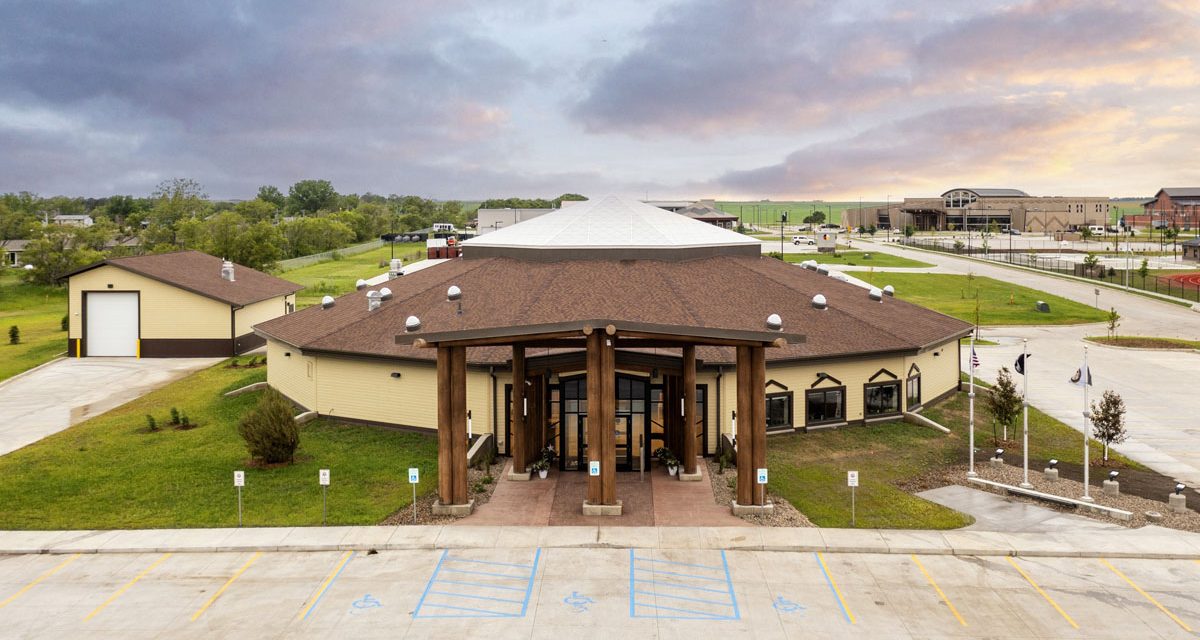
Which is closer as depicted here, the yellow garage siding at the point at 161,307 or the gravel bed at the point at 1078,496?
the gravel bed at the point at 1078,496

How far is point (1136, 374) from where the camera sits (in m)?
45.3

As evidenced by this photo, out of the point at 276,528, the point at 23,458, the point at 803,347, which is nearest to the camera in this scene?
the point at 276,528

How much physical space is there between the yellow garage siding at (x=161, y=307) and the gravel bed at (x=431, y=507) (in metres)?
31.9

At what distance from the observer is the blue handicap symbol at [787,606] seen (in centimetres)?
1741

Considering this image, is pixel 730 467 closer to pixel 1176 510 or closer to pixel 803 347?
pixel 803 347

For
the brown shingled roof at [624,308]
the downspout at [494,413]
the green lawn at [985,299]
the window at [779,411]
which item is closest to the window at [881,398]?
the brown shingled roof at [624,308]

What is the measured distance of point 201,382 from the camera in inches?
1713

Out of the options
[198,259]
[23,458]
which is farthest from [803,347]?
[198,259]

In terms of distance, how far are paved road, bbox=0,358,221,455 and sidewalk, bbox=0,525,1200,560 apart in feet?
44.5

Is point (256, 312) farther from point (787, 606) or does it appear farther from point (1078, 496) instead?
point (1078, 496)

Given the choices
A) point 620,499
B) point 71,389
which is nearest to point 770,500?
point 620,499

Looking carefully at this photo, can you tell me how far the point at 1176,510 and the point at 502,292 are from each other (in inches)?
1000

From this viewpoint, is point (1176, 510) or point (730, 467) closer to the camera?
point (1176, 510)

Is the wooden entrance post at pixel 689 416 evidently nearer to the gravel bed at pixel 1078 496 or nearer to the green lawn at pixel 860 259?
the gravel bed at pixel 1078 496
